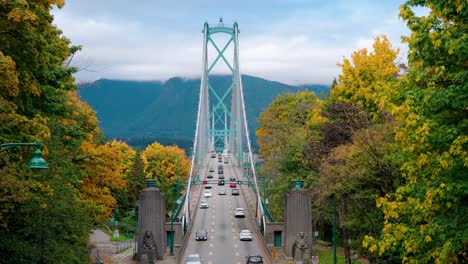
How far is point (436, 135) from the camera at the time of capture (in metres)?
15.5

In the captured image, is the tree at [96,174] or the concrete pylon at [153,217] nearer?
the tree at [96,174]

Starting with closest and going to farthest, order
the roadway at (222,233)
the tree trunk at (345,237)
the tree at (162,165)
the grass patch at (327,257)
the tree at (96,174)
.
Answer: the tree trunk at (345,237), the tree at (96,174), the grass patch at (327,257), the roadway at (222,233), the tree at (162,165)

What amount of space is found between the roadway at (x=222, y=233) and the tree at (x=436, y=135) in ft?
108

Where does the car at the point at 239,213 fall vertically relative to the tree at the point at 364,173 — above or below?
below

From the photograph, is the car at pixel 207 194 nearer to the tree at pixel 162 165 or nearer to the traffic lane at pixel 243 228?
the traffic lane at pixel 243 228

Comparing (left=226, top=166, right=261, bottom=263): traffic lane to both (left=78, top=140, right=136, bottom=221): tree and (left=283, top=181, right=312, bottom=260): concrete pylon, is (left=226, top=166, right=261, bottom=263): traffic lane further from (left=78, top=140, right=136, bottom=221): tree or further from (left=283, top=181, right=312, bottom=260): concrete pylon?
(left=78, top=140, right=136, bottom=221): tree

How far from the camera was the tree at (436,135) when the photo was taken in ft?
50.1

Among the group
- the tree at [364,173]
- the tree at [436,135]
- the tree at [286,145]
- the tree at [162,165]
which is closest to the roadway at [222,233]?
the tree at [286,145]

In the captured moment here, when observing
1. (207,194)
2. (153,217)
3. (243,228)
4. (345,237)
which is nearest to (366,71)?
(345,237)

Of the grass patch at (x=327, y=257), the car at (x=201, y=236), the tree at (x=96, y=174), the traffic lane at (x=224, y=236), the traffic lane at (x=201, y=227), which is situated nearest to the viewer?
the tree at (x=96, y=174)

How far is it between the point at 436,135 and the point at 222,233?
168 feet

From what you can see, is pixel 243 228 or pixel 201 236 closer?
pixel 201 236

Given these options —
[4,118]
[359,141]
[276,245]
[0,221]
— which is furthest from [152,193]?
[4,118]

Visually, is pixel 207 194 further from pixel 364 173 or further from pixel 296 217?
pixel 364 173
